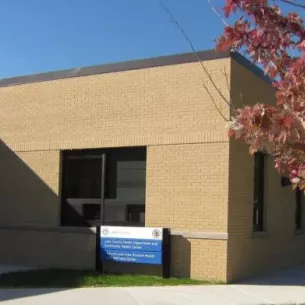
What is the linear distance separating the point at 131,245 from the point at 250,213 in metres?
2.79

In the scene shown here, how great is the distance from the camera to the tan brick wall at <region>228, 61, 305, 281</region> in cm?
1224

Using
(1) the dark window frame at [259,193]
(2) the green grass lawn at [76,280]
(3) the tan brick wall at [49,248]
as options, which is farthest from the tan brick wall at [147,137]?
(1) the dark window frame at [259,193]

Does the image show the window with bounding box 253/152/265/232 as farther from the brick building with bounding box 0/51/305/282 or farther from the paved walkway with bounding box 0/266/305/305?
the paved walkway with bounding box 0/266/305/305

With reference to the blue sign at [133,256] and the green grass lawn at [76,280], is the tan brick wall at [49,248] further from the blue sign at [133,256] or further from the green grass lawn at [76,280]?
the green grass lawn at [76,280]

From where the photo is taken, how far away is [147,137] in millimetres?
13016

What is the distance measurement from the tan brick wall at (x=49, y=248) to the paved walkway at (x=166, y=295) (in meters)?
2.88

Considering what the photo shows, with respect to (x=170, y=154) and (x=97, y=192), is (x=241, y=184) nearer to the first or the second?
(x=170, y=154)

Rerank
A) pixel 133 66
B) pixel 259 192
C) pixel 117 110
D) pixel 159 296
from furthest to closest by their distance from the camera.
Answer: pixel 259 192 < pixel 117 110 < pixel 133 66 < pixel 159 296

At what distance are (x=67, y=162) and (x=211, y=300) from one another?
19.8ft

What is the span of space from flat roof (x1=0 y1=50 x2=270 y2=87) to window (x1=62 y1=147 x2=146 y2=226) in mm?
1915

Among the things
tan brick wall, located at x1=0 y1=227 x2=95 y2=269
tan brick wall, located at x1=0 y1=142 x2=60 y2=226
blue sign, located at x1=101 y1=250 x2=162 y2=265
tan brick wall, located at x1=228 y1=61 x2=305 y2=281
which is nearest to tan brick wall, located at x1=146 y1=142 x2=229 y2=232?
tan brick wall, located at x1=228 y1=61 x2=305 y2=281

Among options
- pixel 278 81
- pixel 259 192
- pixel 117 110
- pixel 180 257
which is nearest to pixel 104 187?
pixel 117 110

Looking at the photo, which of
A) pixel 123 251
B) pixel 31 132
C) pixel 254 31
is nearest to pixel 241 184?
pixel 123 251

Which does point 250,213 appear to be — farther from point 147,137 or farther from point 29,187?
point 29,187
